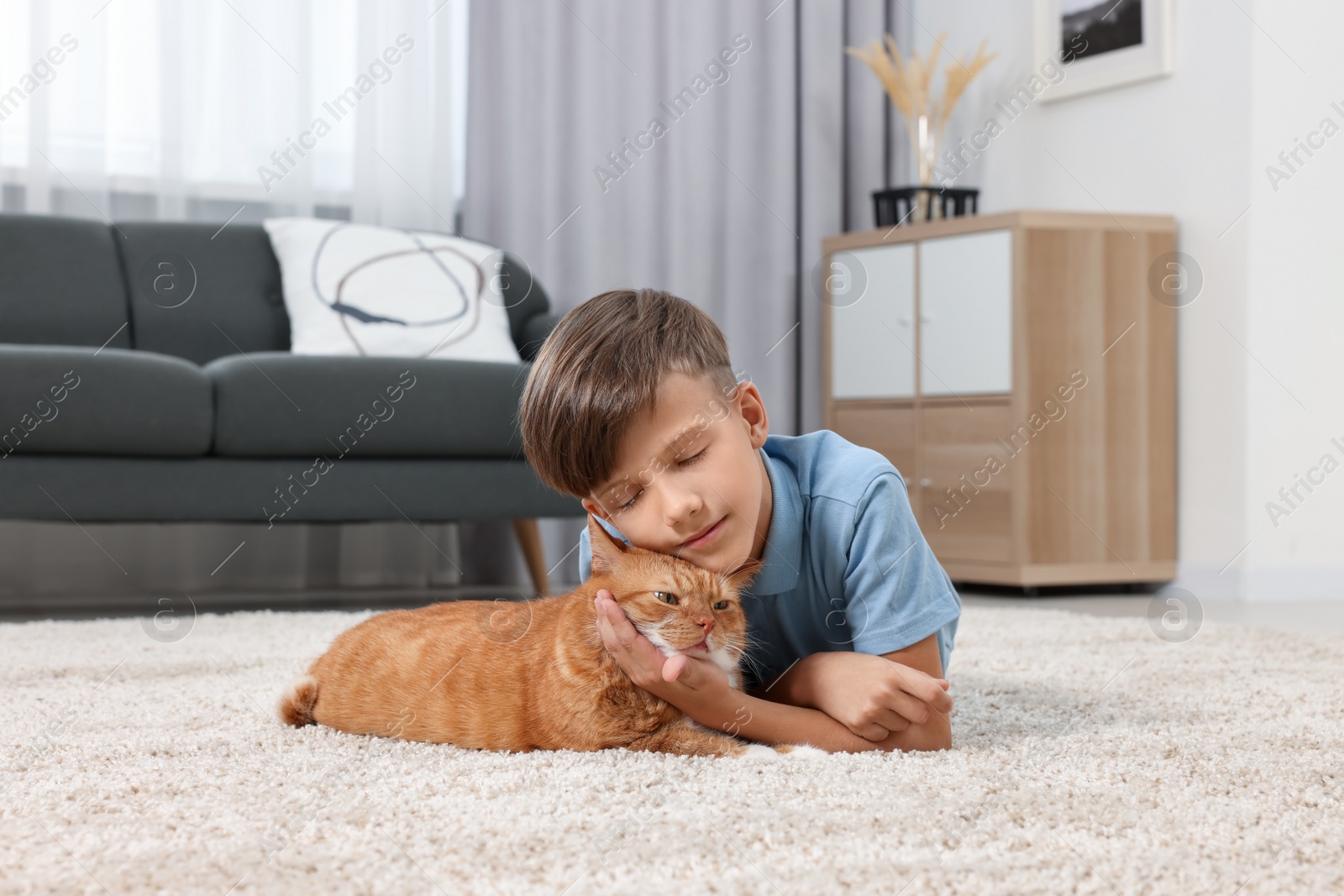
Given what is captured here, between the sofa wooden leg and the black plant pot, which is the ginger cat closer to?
the sofa wooden leg

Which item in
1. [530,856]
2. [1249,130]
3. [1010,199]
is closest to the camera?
[530,856]

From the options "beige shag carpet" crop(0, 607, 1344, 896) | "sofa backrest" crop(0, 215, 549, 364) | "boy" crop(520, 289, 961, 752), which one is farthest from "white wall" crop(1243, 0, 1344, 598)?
"boy" crop(520, 289, 961, 752)

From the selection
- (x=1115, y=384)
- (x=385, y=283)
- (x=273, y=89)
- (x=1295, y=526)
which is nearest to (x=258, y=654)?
(x=385, y=283)

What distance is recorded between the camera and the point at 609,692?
94 cm

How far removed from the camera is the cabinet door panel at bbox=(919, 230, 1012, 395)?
9.07 feet

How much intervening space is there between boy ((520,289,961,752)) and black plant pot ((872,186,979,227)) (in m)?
2.16

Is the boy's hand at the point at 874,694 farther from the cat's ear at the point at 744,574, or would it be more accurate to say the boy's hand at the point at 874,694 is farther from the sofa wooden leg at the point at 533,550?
the sofa wooden leg at the point at 533,550

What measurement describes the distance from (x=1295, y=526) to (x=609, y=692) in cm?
229

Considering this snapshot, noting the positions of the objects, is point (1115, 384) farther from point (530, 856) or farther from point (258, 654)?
point (530, 856)

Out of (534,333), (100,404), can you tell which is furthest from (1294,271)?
(100,404)

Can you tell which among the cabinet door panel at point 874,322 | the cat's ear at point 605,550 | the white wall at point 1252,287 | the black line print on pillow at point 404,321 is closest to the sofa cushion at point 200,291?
the black line print on pillow at point 404,321

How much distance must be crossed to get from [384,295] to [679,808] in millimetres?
2097

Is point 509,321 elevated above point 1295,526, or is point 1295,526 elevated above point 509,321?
point 509,321

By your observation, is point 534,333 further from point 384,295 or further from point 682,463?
point 682,463
